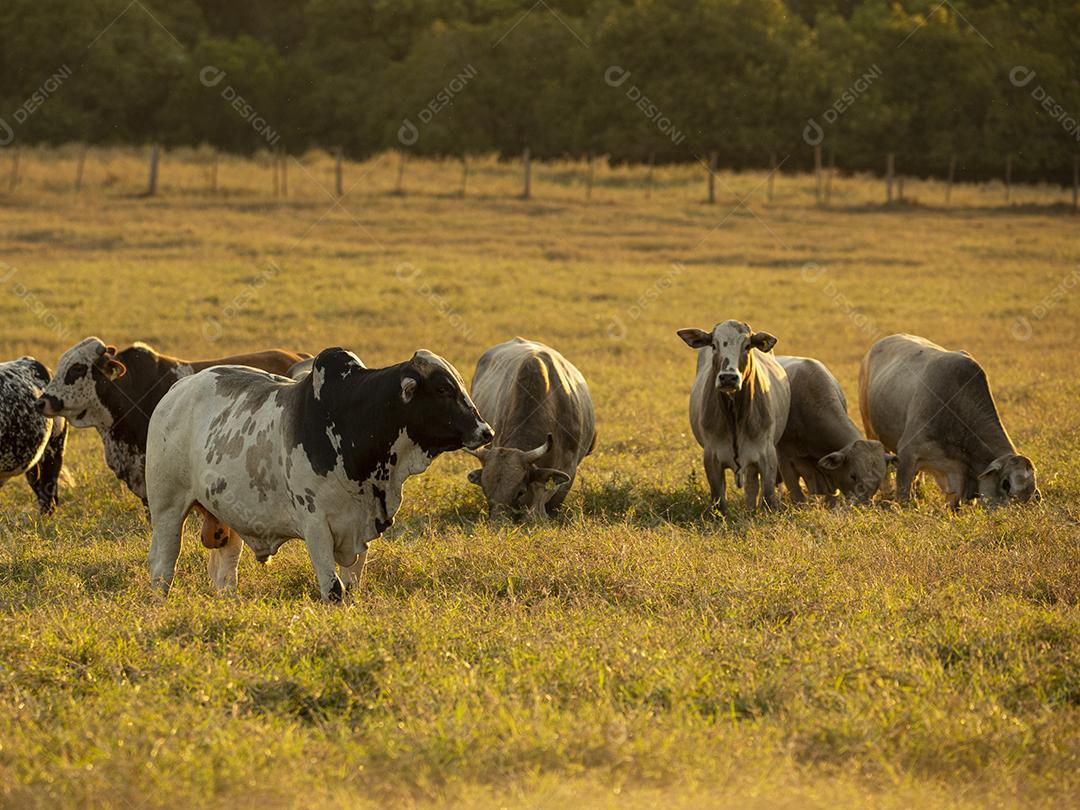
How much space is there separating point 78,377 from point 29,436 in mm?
1266

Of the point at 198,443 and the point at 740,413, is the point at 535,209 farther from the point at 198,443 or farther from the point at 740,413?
the point at 198,443

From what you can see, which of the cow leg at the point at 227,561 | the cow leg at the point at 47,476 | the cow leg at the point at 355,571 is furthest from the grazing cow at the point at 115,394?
the cow leg at the point at 355,571

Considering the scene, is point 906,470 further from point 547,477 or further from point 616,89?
point 616,89

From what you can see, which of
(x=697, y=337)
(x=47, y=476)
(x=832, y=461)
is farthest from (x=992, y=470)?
(x=47, y=476)

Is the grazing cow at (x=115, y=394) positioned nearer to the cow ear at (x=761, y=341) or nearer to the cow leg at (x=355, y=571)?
the cow leg at (x=355, y=571)

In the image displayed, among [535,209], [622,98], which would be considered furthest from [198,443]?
[622,98]

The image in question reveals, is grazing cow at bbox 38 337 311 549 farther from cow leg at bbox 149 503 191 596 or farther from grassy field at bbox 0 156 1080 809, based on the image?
cow leg at bbox 149 503 191 596

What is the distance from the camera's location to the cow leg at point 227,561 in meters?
7.57

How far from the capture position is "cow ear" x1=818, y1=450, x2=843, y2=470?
33.2ft

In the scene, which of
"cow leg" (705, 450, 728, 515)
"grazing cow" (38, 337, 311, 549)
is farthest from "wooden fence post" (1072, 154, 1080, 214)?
"grazing cow" (38, 337, 311, 549)

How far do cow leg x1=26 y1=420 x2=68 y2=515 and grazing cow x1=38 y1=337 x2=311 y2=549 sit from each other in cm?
115

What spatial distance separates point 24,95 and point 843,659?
5272cm

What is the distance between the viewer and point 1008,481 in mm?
9484

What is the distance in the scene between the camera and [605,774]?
4758mm
